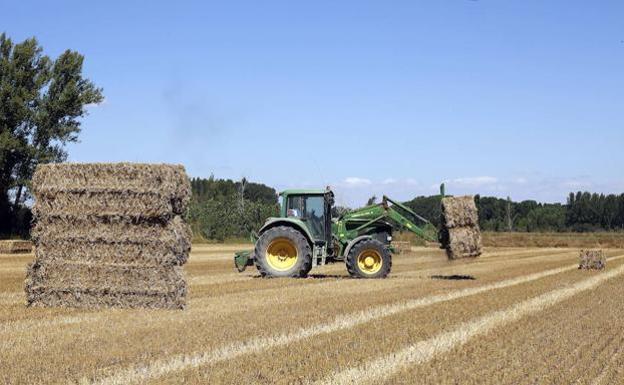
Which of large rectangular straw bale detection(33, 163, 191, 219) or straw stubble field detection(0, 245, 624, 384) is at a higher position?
large rectangular straw bale detection(33, 163, 191, 219)

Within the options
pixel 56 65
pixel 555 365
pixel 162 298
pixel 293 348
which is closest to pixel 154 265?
pixel 162 298

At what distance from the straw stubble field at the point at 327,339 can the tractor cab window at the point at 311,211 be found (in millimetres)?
4233

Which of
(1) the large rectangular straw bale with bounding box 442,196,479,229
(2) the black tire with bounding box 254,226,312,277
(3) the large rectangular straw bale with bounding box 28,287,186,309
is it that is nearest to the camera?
(3) the large rectangular straw bale with bounding box 28,287,186,309

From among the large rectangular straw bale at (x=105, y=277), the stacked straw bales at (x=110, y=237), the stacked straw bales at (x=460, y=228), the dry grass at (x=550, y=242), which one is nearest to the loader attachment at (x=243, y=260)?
the stacked straw bales at (x=460, y=228)

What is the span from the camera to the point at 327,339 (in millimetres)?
8539

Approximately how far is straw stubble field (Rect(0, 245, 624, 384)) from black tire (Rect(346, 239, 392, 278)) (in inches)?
152

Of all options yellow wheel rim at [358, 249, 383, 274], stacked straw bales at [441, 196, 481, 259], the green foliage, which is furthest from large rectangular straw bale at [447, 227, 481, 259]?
the green foliage

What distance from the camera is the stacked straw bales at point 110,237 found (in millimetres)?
11820

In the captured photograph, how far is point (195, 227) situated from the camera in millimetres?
50250

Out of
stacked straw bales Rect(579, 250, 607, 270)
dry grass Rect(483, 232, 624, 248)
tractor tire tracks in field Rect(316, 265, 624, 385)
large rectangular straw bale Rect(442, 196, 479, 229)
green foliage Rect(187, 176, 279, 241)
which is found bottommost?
tractor tire tracks in field Rect(316, 265, 624, 385)

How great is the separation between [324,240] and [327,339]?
10098 millimetres

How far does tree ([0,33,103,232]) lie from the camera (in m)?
39.3

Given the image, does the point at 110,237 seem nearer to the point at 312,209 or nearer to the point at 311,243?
the point at 311,243

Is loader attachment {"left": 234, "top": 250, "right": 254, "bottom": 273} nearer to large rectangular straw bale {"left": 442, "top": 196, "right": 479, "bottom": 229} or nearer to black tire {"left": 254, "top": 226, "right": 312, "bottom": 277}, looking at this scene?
black tire {"left": 254, "top": 226, "right": 312, "bottom": 277}
